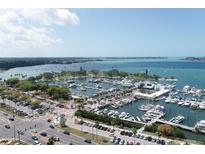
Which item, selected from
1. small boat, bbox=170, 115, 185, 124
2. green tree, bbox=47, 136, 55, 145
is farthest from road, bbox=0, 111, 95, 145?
small boat, bbox=170, 115, 185, 124

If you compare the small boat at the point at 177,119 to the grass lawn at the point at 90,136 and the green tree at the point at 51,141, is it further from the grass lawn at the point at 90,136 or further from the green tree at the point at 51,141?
the green tree at the point at 51,141

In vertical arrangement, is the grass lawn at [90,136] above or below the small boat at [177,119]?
above

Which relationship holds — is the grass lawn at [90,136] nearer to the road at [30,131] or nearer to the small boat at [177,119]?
the road at [30,131]

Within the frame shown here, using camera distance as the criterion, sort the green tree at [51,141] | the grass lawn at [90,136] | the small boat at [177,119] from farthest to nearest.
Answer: the small boat at [177,119] → the grass lawn at [90,136] → the green tree at [51,141]

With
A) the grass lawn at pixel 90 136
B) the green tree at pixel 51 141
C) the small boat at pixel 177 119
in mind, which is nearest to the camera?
the green tree at pixel 51 141

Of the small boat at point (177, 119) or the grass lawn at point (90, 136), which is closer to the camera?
the grass lawn at point (90, 136)

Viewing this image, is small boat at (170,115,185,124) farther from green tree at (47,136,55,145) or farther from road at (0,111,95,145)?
green tree at (47,136,55,145)

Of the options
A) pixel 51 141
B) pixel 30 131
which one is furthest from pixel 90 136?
pixel 30 131

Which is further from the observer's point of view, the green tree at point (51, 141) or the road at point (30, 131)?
the road at point (30, 131)

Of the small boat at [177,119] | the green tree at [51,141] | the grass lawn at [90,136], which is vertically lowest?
the small boat at [177,119]

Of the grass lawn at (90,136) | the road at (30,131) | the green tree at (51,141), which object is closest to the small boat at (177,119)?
the grass lawn at (90,136)
